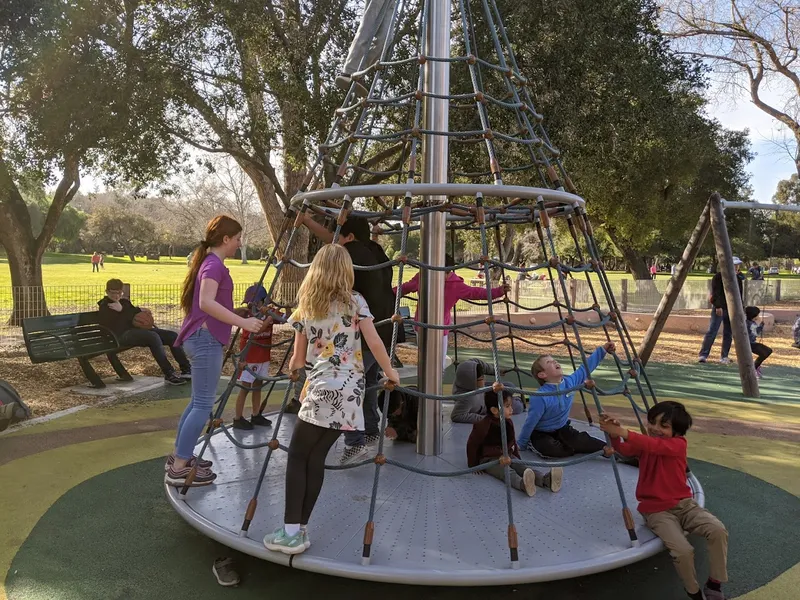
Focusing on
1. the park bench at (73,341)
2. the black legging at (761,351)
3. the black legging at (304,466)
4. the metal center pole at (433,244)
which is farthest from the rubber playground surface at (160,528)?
the black legging at (761,351)

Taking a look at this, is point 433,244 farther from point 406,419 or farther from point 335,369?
point 335,369

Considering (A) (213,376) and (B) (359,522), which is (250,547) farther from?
(A) (213,376)

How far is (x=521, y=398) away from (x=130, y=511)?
372cm

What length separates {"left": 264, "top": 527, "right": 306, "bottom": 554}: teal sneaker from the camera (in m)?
2.93

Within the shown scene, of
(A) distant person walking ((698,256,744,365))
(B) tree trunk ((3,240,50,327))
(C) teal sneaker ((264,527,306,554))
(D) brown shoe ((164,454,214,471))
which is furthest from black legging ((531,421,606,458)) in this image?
(B) tree trunk ((3,240,50,327))

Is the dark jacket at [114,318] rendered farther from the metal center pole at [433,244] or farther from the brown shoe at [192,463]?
the metal center pole at [433,244]

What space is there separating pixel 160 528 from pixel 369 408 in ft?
5.56

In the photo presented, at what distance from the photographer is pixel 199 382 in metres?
3.72

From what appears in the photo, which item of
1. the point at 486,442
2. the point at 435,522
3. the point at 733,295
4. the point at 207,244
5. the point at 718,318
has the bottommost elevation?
the point at 435,522

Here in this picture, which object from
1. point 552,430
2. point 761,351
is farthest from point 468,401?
point 761,351

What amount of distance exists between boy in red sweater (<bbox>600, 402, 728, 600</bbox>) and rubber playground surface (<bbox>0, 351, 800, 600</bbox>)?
0.28 meters

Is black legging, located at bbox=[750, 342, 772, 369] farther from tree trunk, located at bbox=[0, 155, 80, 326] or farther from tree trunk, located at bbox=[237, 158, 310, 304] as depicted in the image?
tree trunk, located at bbox=[0, 155, 80, 326]

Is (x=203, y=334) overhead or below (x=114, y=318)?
overhead

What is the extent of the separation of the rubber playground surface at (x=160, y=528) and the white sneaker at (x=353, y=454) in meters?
1.09
